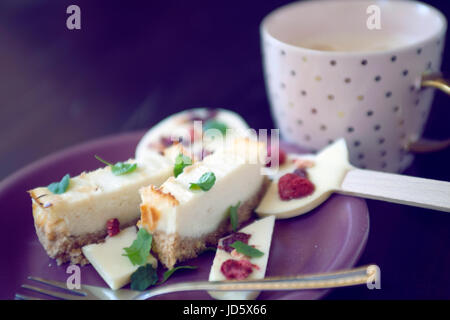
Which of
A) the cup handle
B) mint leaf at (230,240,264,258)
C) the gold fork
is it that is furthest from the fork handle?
the cup handle

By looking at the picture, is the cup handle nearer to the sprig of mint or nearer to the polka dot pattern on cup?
the polka dot pattern on cup

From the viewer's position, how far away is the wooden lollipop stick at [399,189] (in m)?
1.39

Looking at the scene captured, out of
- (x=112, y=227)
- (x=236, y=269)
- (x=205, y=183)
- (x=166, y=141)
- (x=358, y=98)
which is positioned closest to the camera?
(x=236, y=269)

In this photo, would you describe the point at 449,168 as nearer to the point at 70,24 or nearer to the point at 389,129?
the point at 389,129

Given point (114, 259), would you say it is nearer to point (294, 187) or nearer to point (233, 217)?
point (233, 217)

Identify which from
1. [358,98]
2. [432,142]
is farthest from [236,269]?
[432,142]

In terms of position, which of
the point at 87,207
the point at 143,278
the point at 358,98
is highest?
the point at 358,98

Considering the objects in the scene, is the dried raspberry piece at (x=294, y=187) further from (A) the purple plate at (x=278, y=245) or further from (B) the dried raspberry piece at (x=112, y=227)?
(B) the dried raspberry piece at (x=112, y=227)

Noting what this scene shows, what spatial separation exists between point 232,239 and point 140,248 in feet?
0.88

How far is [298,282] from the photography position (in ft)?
Result: 3.92

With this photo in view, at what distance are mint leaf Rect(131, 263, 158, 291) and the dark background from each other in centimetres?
97

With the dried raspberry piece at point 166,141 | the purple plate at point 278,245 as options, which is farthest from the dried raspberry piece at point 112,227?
the dried raspberry piece at point 166,141

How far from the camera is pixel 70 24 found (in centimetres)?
259

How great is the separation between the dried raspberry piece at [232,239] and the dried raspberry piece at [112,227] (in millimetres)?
343
